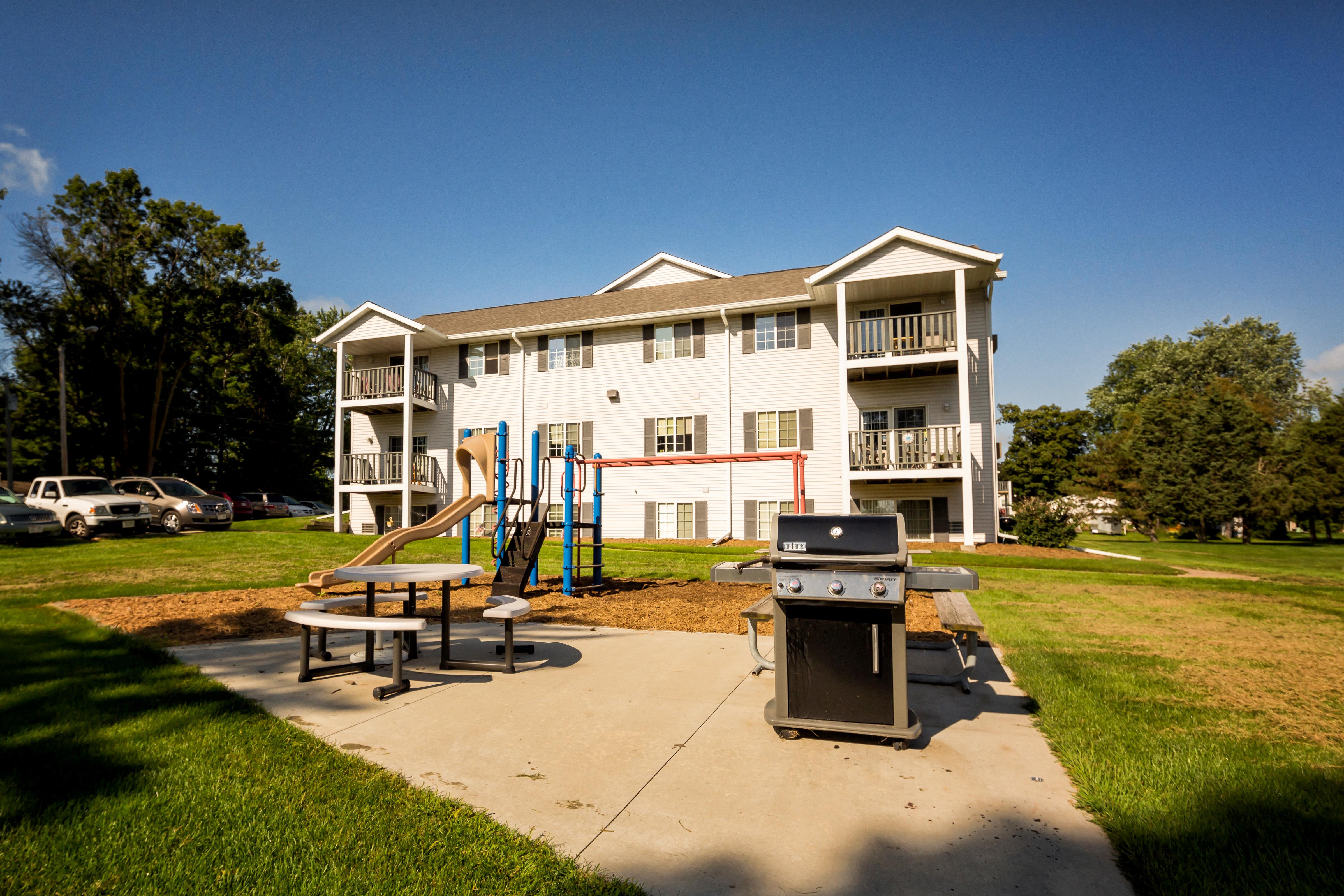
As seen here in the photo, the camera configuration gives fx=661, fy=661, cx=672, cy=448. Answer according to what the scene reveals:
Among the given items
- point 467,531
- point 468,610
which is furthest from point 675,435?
point 468,610

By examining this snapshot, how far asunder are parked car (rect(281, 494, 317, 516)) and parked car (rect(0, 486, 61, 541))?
23.1 metres

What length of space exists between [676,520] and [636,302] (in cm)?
814

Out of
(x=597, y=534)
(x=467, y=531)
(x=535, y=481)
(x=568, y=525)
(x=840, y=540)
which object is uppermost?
(x=535, y=481)

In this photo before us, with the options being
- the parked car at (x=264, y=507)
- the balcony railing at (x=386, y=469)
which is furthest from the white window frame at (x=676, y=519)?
the parked car at (x=264, y=507)

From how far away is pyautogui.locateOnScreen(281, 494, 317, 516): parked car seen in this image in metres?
43.2

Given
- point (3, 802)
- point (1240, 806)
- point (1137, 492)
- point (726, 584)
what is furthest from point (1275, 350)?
point (3, 802)

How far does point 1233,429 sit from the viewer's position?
29719 millimetres

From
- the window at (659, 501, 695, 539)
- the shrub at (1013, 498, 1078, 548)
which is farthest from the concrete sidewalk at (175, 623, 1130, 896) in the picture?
the window at (659, 501, 695, 539)

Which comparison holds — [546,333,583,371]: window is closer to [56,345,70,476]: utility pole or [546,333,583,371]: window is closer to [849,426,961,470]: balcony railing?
[849,426,961,470]: balcony railing

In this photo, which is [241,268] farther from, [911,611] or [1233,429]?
[1233,429]

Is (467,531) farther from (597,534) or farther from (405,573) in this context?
(405,573)

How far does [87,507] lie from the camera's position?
65.3ft

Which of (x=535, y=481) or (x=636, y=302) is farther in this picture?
(x=636, y=302)

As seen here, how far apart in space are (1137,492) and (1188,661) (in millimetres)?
34860
